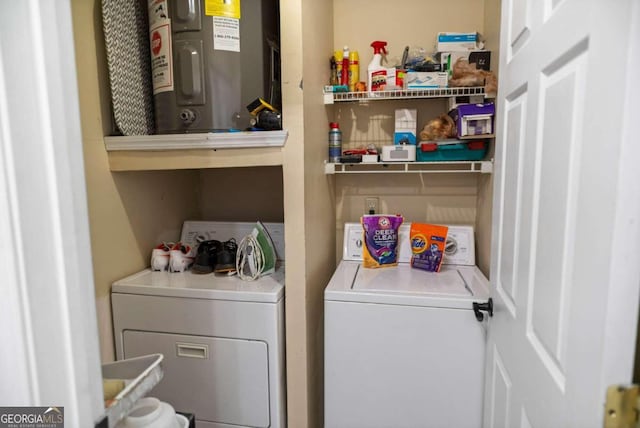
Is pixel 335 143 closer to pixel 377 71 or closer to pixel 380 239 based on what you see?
pixel 377 71

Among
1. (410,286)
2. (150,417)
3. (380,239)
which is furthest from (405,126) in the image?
(150,417)

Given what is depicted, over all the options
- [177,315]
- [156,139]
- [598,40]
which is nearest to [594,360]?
[598,40]

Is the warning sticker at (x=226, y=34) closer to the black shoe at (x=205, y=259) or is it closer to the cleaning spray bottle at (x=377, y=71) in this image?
the cleaning spray bottle at (x=377, y=71)

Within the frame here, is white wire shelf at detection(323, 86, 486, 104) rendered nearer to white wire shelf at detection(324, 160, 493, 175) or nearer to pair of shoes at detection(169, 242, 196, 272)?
white wire shelf at detection(324, 160, 493, 175)

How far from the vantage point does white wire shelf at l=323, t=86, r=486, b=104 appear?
64.0 inches

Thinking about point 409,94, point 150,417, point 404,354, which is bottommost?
point 404,354

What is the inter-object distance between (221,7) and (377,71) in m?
0.82

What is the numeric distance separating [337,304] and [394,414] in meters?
0.51

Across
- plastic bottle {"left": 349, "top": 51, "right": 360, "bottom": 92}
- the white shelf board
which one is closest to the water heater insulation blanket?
the white shelf board

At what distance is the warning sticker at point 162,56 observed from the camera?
55.2 inches

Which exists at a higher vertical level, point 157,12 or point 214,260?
point 157,12

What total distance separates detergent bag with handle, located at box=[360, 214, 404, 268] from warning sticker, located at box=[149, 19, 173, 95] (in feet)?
3.59

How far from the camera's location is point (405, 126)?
1.86 metres

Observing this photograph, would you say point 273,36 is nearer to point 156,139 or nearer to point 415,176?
point 156,139
